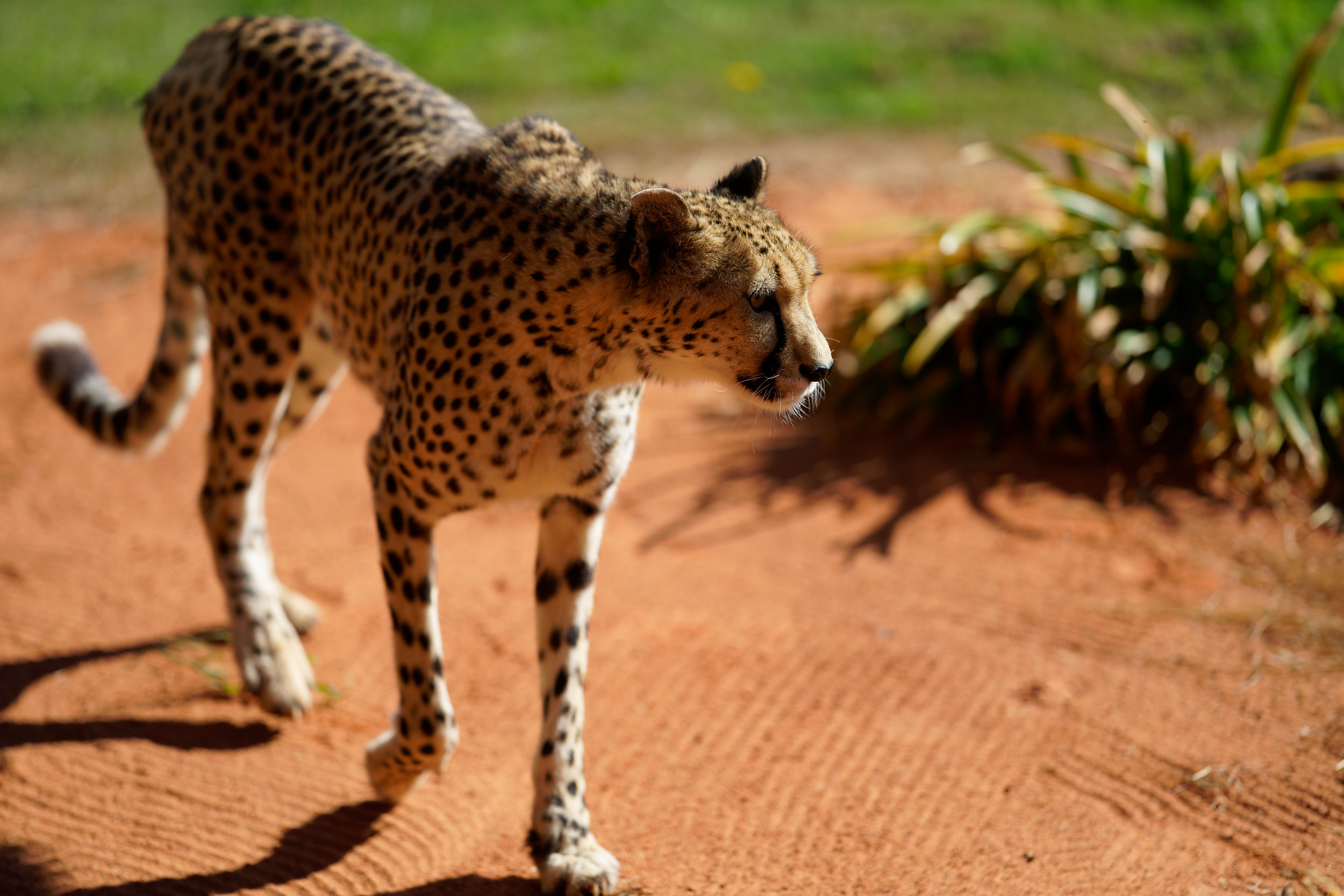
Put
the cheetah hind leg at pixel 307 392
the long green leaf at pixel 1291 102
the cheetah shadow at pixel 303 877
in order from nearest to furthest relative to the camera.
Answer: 1. the cheetah shadow at pixel 303 877
2. the cheetah hind leg at pixel 307 392
3. the long green leaf at pixel 1291 102

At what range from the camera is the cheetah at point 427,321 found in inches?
113

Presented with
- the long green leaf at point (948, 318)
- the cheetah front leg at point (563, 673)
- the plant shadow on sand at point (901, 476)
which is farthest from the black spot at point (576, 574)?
the long green leaf at point (948, 318)

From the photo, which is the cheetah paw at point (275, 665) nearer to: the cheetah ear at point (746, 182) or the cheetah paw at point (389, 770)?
the cheetah paw at point (389, 770)

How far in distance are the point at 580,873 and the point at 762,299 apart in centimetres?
159

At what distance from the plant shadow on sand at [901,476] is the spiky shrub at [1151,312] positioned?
0.50 feet

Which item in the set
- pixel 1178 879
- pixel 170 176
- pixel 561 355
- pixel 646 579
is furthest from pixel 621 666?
pixel 170 176

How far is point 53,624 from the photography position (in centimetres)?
446

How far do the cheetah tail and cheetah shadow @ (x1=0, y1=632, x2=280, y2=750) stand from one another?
1.01 m

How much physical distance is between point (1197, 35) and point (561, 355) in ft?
33.3

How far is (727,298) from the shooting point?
2797 millimetres

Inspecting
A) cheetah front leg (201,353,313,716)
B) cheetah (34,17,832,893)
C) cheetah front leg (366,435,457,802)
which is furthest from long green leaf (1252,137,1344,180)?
cheetah front leg (201,353,313,716)

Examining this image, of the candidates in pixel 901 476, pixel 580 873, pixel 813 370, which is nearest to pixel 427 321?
pixel 813 370

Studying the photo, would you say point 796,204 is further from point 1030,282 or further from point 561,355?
point 561,355

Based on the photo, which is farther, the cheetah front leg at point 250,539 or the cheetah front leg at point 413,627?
the cheetah front leg at point 250,539
